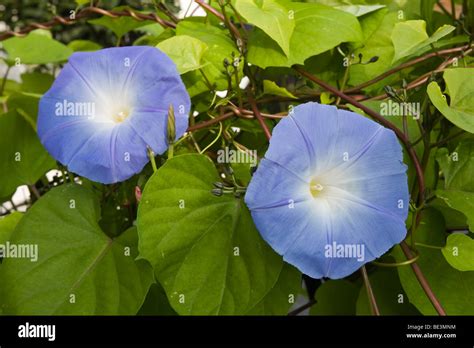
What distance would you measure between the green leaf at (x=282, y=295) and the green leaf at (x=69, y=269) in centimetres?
10

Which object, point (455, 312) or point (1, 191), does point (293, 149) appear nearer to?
point (455, 312)

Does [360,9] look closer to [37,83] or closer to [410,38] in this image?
[410,38]

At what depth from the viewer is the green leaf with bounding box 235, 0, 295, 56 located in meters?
0.53

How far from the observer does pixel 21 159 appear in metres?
0.65

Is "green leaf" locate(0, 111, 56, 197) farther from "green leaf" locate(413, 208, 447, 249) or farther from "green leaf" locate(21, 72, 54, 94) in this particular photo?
"green leaf" locate(413, 208, 447, 249)

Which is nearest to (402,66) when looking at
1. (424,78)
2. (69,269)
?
(424,78)

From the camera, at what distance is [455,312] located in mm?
525

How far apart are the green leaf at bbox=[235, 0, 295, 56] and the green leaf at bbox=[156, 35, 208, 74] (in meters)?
0.05

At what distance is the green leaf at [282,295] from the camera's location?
0.51 metres

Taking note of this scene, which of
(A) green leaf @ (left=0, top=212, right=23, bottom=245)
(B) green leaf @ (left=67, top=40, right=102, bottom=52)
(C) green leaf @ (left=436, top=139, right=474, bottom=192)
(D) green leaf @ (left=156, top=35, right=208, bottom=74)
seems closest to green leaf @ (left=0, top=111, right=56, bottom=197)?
(A) green leaf @ (left=0, top=212, right=23, bottom=245)

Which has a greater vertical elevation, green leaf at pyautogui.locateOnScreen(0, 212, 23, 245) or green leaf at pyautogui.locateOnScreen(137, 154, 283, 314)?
green leaf at pyautogui.locateOnScreen(137, 154, 283, 314)

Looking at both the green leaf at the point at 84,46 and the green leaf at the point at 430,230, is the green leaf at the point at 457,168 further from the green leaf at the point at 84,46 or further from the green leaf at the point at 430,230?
the green leaf at the point at 84,46

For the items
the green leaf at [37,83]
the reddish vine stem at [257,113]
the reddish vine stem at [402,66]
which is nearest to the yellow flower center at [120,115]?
the reddish vine stem at [257,113]
